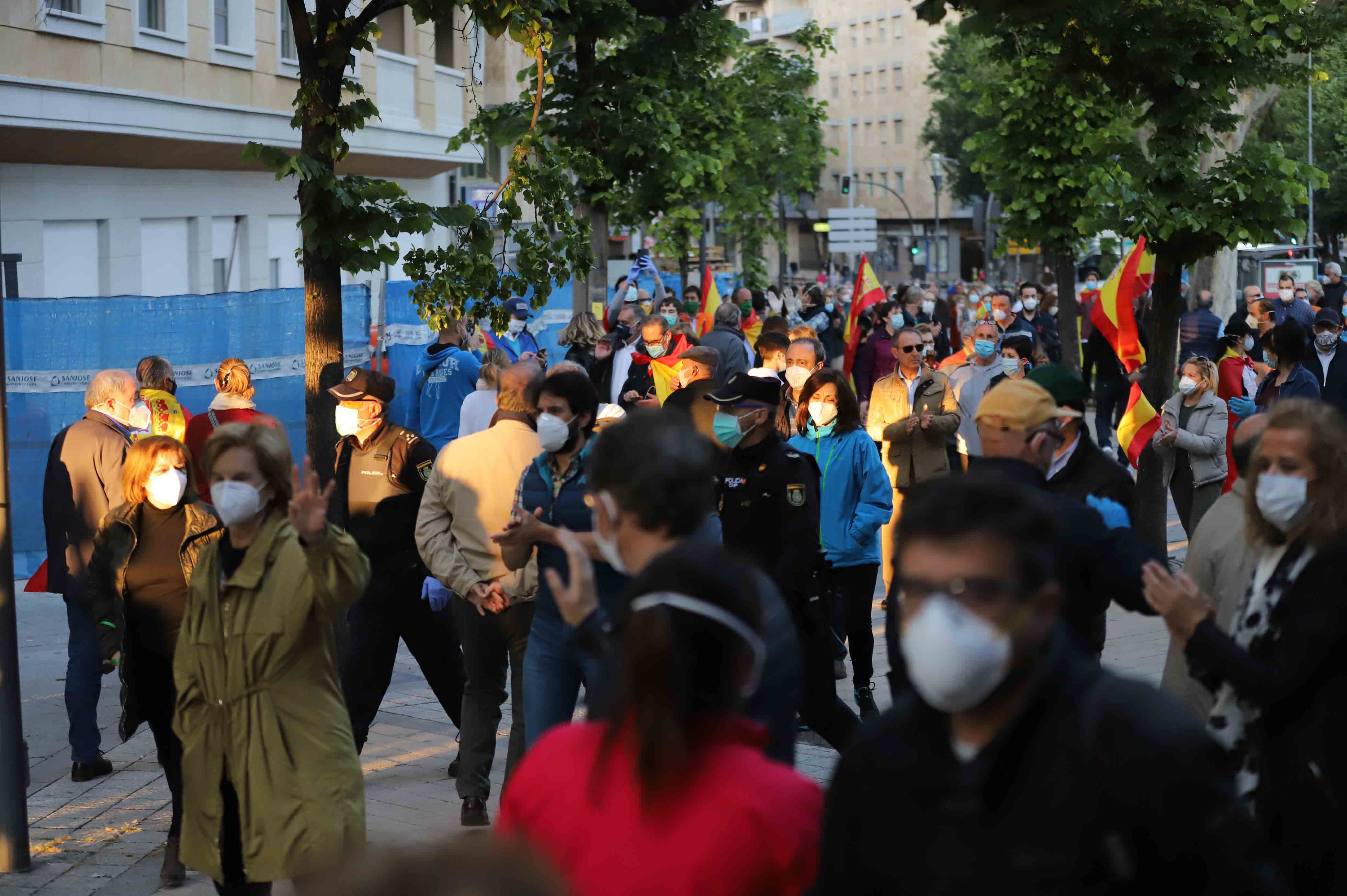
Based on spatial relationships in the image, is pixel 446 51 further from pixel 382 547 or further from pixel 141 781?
pixel 382 547

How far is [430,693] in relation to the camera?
10.1m

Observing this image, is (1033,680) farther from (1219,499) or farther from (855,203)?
(855,203)

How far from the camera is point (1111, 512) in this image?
5.00 meters

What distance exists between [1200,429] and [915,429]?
2374mm

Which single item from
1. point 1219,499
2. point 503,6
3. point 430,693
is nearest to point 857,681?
point 430,693

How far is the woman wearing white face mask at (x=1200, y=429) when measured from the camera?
39.1 ft

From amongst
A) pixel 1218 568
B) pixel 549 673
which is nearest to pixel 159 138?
pixel 549 673

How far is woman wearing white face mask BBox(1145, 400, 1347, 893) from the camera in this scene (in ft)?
12.4

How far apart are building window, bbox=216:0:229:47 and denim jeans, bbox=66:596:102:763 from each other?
1336 cm

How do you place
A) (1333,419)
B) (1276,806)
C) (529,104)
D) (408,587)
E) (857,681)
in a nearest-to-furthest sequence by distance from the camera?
(1276,806) → (1333,419) → (408,587) → (857,681) → (529,104)

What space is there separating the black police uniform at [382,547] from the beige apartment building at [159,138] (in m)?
4.35

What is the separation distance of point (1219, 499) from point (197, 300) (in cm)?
1108

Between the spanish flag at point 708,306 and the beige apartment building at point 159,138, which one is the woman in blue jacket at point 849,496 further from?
the spanish flag at point 708,306

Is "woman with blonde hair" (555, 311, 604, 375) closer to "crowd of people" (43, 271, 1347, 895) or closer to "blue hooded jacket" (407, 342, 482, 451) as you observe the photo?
"blue hooded jacket" (407, 342, 482, 451)
